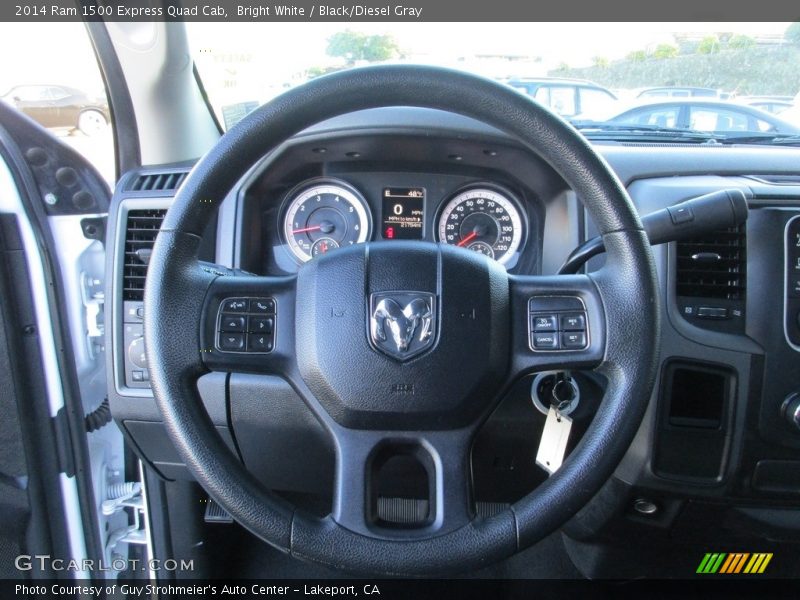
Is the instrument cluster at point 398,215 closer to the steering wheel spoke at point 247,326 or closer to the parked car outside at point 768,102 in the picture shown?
the steering wheel spoke at point 247,326

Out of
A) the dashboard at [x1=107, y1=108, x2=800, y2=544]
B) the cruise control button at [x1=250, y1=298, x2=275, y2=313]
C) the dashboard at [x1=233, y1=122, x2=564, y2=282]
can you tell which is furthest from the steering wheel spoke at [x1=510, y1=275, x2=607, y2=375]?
the dashboard at [x1=233, y1=122, x2=564, y2=282]

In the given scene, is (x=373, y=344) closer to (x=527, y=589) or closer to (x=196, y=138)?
(x=196, y=138)

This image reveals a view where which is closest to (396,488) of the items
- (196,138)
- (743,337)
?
(743,337)

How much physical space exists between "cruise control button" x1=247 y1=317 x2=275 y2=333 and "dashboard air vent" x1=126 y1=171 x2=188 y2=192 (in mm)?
633

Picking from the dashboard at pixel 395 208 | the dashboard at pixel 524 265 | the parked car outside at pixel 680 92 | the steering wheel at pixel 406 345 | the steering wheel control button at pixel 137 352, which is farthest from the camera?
the parked car outside at pixel 680 92

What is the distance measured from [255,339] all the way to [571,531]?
3.96ft

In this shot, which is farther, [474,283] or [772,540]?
[772,540]

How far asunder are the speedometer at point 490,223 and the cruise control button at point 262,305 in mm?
667

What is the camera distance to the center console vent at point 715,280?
1.33m

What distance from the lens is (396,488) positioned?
63.0 inches

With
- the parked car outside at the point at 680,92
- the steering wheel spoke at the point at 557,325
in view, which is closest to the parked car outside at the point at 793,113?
the parked car outside at the point at 680,92

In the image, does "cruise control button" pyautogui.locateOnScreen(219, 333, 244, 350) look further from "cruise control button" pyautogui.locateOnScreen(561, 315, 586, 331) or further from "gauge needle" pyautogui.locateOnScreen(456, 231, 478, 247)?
"gauge needle" pyautogui.locateOnScreen(456, 231, 478, 247)
